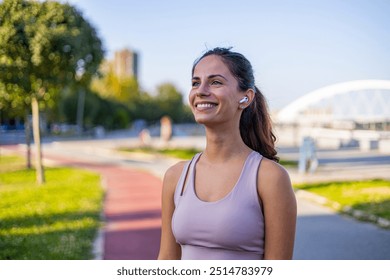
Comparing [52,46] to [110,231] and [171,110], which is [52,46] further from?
[171,110]

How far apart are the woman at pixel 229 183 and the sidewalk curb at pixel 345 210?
3.46m

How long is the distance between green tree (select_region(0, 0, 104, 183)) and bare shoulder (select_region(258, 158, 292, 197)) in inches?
98.5

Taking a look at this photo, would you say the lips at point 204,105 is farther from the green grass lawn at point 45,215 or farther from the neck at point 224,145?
the green grass lawn at point 45,215

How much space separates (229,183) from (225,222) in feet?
0.47

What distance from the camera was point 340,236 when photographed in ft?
14.7

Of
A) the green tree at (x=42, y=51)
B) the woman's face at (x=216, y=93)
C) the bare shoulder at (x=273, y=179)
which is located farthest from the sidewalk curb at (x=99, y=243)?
the bare shoulder at (x=273, y=179)

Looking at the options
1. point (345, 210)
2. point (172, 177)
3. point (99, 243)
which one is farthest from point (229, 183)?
point (345, 210)

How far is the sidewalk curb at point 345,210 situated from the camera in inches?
195

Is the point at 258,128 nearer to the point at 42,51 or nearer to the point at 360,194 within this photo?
the point at 42,51

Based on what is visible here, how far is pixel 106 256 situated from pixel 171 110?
14.5 feet

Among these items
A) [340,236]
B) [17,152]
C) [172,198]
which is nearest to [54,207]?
[17,152]

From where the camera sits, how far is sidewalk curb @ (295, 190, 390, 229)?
16.2 feet

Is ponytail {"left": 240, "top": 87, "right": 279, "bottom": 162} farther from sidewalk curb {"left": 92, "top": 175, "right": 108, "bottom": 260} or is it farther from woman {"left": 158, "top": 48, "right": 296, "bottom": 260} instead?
sidewalk curb {"left": 92, "top": 175, "right": 108, "bottom": 260}

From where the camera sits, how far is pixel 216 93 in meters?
1.74
